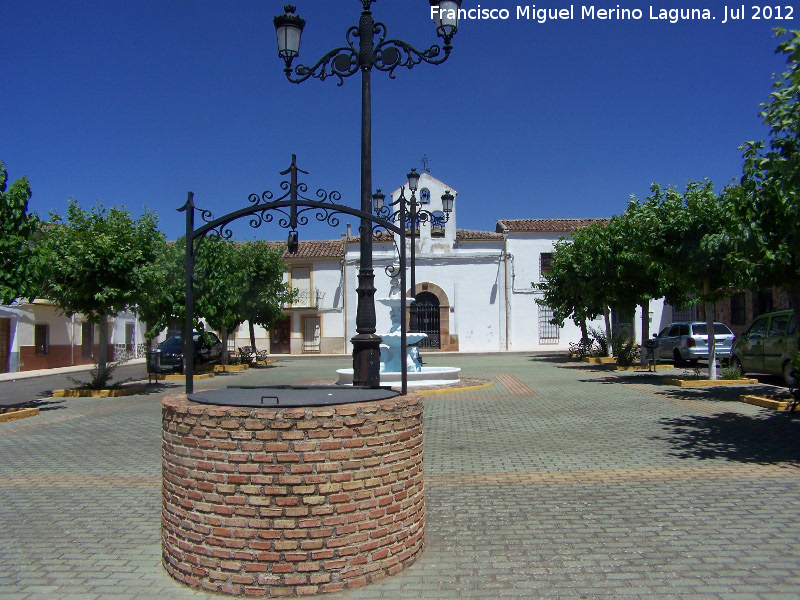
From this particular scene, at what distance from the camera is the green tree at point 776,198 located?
7.88 meters

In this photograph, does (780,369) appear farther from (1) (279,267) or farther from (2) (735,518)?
(1) (279,267)

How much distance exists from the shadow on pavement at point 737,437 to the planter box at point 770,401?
500 mm

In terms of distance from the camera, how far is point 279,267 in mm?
29453

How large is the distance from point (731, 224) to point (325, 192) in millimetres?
8198

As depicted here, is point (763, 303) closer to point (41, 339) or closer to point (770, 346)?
point (770, 346)

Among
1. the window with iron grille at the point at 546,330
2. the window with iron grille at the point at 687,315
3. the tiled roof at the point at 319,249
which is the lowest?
the window with iron grille at the point at 546,330

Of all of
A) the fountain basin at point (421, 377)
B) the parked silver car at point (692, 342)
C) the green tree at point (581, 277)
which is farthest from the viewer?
the green tree at point (581, 277)

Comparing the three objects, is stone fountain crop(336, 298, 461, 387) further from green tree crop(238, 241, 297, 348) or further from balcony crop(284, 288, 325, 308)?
balcony crop(284, 288, 325, 308)

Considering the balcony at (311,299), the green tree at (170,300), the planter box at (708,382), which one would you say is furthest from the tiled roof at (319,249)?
the planter box at (708,382)

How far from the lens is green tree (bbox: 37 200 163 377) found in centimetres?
1517

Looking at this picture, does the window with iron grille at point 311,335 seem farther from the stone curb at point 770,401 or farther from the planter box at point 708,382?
the stone curb at point 770,401

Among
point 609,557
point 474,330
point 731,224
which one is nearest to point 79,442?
point 609,557

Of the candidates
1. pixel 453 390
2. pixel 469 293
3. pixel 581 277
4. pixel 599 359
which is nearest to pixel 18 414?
pixel 453 390

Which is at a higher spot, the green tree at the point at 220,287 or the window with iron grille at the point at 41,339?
the green tree at the point at 220,287
